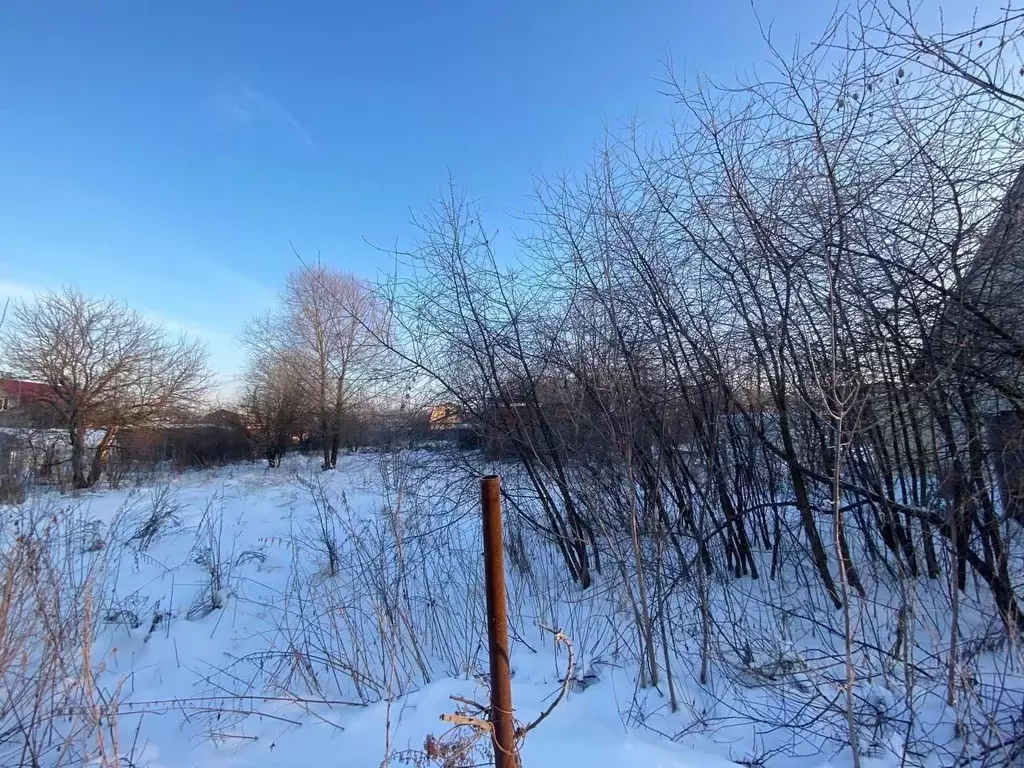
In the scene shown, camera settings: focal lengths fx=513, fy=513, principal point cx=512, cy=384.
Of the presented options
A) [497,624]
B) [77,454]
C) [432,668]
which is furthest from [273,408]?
[497,624]

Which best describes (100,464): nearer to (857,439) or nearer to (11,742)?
(11,742)

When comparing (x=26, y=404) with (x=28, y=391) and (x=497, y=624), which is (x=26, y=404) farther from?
(x=497, y=624)

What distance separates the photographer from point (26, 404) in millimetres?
13805

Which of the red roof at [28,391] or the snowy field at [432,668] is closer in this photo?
the snowy field at [432,668]

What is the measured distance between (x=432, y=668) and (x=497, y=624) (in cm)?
239

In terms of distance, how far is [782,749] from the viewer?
234 cm

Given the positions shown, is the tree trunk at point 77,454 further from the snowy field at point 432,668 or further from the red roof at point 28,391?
the snowy field at point 432,668

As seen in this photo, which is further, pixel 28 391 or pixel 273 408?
pixel 273 408

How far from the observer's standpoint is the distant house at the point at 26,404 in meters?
13.1

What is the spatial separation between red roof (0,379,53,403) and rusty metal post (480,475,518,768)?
676 inches

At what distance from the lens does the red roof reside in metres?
13.4

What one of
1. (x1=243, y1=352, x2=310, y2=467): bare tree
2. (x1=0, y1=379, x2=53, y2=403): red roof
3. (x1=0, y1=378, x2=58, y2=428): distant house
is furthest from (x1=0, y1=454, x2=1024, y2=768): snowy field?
Result: (x1=243, y1=352, x2=310, y2=467): bare tree

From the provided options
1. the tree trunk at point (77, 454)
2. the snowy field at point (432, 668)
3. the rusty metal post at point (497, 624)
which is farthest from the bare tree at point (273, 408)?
the rusty metal post at point (497, 624)

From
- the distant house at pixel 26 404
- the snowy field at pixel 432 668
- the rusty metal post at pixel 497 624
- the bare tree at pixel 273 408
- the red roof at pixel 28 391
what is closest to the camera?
the rusty metal post at pixel 497 624
